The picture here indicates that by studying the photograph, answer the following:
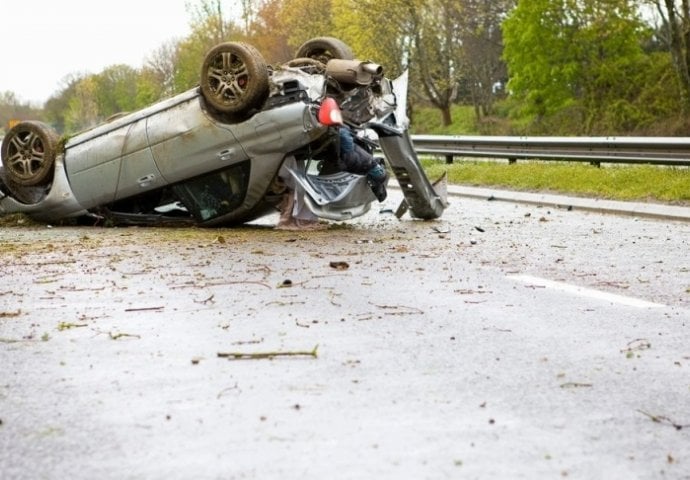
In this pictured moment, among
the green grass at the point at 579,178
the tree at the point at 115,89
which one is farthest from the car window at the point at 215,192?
the tree at the point at 115,89

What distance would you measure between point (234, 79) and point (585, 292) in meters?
5.60

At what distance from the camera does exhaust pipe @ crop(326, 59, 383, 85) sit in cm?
1203

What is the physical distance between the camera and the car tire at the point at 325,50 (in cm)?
1318

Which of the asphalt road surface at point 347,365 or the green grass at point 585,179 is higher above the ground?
the asphalt road surface at point 347,365

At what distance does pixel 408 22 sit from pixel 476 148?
99.9ft

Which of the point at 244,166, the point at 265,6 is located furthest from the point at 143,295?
the point at 265,6

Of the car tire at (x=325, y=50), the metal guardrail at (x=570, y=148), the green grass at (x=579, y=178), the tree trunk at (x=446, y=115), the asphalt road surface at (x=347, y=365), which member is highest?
the car tire at (x=325, y=50)

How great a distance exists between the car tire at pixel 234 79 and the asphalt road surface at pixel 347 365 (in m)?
2.34

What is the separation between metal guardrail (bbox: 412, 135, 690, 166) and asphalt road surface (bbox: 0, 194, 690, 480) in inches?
316

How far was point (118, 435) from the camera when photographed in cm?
416

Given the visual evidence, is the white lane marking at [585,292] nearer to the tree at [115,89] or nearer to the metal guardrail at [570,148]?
the metal guardrail at [570,148]

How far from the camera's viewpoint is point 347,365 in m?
5.28

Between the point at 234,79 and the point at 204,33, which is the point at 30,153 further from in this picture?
the point at 204,33

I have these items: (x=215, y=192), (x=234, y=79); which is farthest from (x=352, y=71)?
(x=215, y=192)
